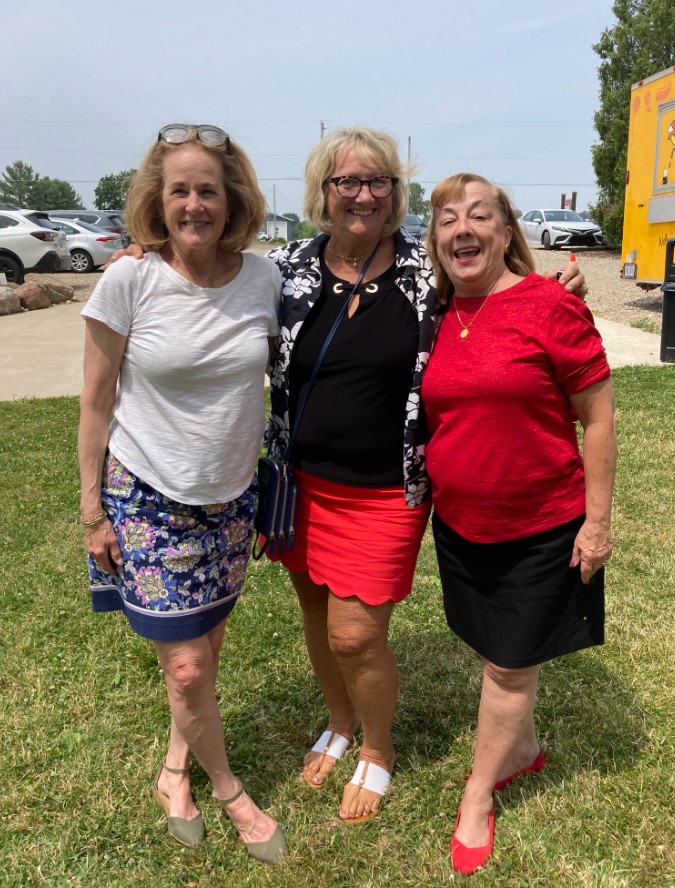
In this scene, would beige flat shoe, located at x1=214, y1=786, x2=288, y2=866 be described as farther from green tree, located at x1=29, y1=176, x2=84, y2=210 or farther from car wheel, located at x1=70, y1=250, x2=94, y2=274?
green tree, located at x1=29, y1=176, x2=84, y2=210

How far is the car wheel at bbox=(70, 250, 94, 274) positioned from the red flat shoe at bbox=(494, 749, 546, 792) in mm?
19023

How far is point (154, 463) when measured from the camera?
2.08m

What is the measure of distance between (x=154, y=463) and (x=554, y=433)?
1.09 metres

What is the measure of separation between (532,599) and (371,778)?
3.08 ft

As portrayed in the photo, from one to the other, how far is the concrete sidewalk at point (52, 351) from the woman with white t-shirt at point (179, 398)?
6523 mm

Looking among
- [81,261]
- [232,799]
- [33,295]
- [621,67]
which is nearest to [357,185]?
[232,799]

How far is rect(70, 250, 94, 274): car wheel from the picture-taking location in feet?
63.7

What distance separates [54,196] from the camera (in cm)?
8250

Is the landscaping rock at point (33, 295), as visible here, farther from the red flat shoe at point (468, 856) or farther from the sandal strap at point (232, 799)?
the red flat shoe at point (468, 856)

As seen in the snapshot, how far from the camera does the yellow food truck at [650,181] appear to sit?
10.1 meters

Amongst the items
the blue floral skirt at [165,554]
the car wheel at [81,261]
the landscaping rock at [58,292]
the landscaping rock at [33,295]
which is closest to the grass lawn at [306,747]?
the blue floral skirt at [165,554]

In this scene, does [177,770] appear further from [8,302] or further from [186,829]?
[8,302]

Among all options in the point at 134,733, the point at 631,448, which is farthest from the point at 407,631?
the point at 631,448

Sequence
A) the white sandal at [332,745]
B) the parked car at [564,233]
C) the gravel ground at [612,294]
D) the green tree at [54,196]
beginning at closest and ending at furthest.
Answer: the white sandal at [332,745]
the gravel ground at [612,294]
the parked car at [564,233]
the green tree at [54,196]
